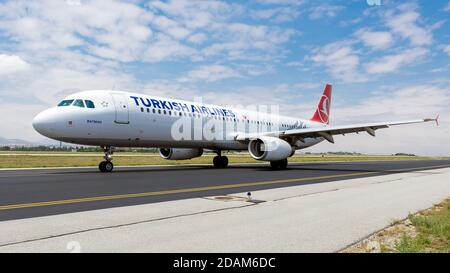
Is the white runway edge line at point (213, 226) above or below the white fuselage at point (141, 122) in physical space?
below

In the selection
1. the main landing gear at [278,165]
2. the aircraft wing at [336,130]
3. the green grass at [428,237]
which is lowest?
the green grass at [428,237]

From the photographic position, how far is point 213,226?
19.0ft

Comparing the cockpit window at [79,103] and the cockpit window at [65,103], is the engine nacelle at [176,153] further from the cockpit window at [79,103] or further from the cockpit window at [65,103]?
the cockpit window at [65,103]

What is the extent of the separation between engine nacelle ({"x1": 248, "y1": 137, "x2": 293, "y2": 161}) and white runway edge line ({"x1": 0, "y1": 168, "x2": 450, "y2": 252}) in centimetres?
1293

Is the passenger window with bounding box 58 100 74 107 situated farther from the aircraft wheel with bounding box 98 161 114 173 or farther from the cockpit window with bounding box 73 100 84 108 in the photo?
the aircraft wheel with bounding box 98 161 114 173

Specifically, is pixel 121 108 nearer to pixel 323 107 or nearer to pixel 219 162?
pixel 219 162

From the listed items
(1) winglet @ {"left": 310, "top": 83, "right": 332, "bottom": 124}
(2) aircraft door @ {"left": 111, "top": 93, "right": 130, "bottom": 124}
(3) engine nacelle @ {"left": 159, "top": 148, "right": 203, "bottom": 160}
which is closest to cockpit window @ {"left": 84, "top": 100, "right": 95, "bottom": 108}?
(2) aircraft door @ {"left": 111, "top": 93, "right": 130, "bottom": 124}

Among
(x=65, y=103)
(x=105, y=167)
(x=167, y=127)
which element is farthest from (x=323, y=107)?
(x=65, y=103)

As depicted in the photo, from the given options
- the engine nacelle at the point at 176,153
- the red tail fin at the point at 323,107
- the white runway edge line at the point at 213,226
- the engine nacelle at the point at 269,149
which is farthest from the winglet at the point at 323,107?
the white runway edge line at the point at 213,226

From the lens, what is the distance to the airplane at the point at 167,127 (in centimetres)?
1716

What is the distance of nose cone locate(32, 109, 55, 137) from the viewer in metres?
16.4
